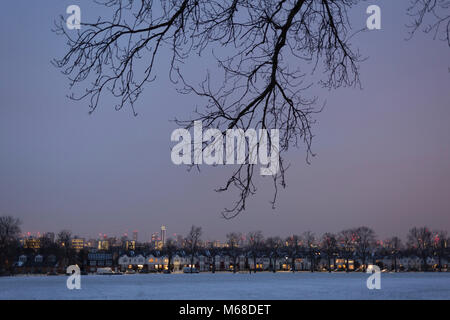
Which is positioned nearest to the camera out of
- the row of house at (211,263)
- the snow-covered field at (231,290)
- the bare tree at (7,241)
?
the snow-covered field at (231,290)

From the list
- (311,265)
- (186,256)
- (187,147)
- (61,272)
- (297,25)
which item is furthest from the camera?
(186,256)

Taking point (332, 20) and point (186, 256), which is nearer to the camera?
point (332, 20)

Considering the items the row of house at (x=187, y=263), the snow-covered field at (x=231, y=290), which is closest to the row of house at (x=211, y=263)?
the row of house at (x=187, y=263)

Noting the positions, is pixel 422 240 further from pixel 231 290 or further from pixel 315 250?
pixel 231 290

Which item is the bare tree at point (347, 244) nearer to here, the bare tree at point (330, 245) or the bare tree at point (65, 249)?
the bare tree at point (330, 245)

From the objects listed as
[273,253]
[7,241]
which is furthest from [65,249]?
[273,253]

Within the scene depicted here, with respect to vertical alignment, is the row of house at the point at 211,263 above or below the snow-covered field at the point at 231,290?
below

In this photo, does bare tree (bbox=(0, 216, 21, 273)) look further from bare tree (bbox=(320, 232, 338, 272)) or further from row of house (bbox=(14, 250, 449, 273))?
bare tree (bbox=(320, 232, 338, 272))
